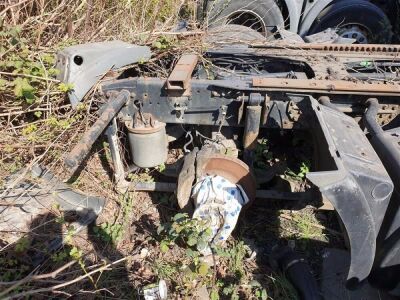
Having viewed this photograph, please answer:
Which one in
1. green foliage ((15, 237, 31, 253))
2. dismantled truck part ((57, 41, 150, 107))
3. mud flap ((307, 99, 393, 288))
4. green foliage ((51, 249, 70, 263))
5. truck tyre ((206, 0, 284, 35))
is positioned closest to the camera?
mud flap ((307, 99, 393, 288))

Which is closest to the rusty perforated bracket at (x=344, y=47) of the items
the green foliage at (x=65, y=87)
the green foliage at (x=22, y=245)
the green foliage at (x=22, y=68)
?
the green foliage at (x=65, y=87)

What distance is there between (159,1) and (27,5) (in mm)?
1537

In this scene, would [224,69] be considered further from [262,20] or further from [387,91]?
[262,20]

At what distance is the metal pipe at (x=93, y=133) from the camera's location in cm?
176

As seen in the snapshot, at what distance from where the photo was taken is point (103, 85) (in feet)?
8.41

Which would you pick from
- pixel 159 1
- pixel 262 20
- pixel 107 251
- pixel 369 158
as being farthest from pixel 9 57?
pixel 262 20

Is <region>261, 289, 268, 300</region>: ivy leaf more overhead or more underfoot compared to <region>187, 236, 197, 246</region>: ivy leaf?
more underfoot

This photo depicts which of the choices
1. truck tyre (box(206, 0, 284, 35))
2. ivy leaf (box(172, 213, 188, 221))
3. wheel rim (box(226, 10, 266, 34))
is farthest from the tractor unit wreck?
wheel rim (box(226, 10, 266, 34))

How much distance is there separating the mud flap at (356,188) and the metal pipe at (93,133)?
1143 millimetres

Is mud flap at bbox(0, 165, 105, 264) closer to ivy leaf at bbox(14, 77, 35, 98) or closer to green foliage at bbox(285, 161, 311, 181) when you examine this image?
ivy leaf at bbox(14, 77, 35, 98)

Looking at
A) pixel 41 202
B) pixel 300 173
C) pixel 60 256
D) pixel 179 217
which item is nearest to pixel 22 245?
pixel 60 256

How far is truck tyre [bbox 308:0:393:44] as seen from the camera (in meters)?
4.47

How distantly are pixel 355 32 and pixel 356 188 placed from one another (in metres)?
3.66

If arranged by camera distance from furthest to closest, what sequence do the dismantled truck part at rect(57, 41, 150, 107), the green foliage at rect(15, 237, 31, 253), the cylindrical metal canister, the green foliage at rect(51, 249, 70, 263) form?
the cylindrical metal canister
the dismantled truck part at rect(57, 41, 150, 107)
the green foliage at rect(51, 249, 70, 263)
the green foliage at rect(15, 237, 31, 253)
